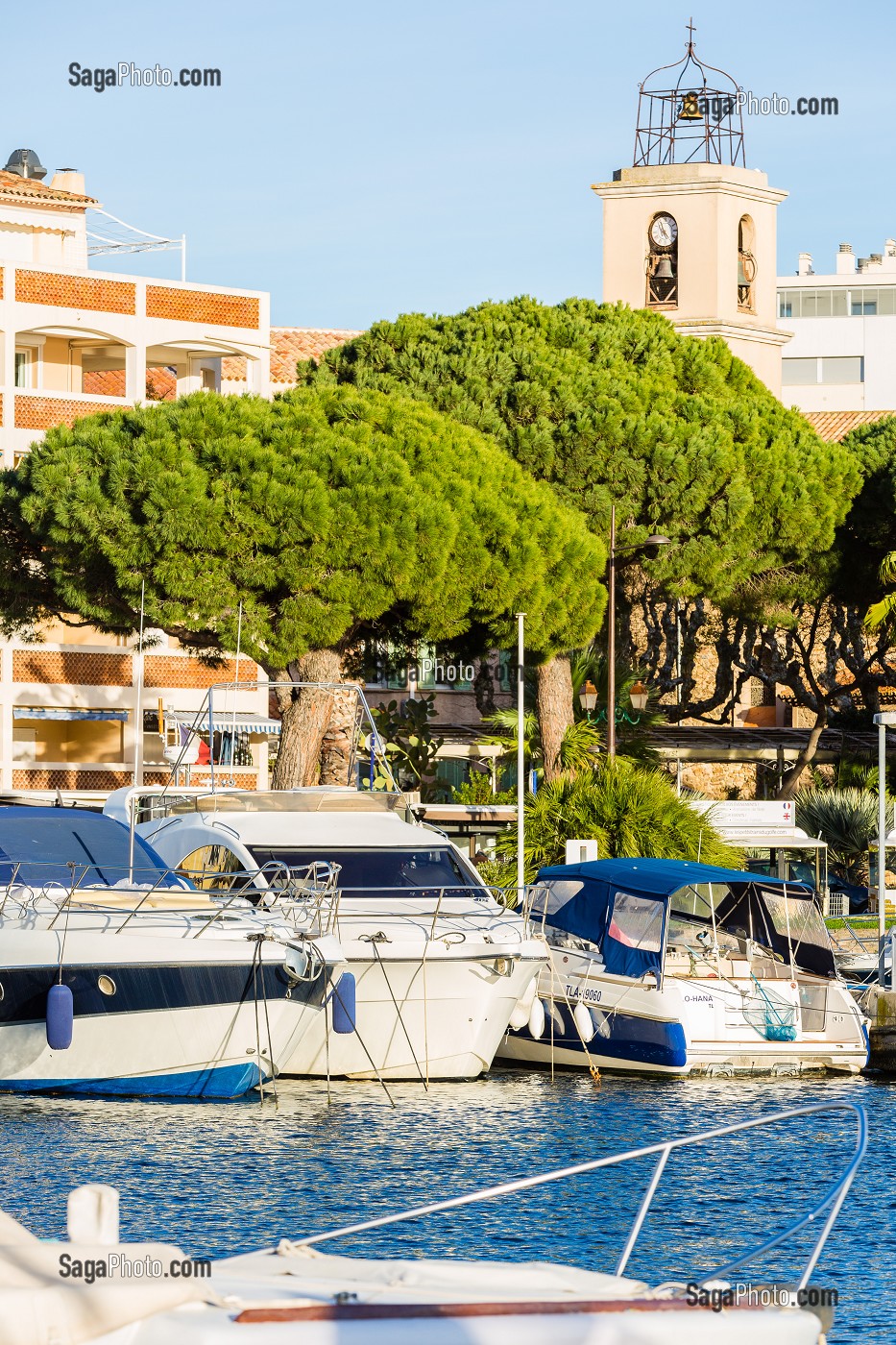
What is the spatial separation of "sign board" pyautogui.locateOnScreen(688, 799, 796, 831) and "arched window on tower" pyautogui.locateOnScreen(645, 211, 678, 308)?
993 inches

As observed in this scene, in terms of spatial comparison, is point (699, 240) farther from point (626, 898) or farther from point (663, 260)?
point (626, 898)

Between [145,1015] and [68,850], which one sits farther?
[68,850]

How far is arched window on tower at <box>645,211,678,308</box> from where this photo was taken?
56656 mm

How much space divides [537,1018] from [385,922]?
221 centimetres

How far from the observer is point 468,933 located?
19.7 meters

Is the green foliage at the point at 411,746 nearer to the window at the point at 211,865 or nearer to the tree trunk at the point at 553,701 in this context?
the tree trunk at the point at 553,701

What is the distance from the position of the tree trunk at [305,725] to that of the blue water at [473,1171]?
12.9 meters

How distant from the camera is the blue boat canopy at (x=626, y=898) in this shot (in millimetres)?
21922

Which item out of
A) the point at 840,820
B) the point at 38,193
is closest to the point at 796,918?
the point at 840,820

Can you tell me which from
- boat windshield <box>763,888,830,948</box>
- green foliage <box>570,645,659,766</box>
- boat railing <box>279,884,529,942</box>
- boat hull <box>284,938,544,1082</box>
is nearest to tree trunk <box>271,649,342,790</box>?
green foliage <box>570,645,659,766</box>

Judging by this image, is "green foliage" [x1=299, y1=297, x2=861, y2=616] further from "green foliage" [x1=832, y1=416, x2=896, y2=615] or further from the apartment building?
the apartment building

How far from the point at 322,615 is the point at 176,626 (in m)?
2.48

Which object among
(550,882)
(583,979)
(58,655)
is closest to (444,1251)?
(583,979)

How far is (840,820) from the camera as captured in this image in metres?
40.2
